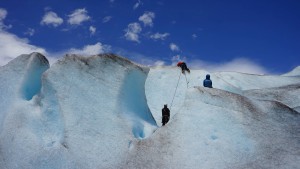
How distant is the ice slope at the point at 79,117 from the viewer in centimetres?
952

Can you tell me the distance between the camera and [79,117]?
10266mm

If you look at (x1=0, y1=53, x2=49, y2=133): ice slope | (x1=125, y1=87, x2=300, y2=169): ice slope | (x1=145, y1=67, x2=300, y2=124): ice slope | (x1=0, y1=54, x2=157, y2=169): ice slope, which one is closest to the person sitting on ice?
(x1=145, y1=67, x2=300, y2=124): ice slope

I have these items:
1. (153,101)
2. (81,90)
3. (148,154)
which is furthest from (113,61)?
(148,154)

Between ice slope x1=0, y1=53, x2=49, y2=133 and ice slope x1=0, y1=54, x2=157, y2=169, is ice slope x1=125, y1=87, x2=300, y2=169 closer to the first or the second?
ice slope x1=0, y1=54, x2=157, y2=169

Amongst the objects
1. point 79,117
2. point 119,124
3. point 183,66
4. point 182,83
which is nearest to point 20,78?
point 79,117

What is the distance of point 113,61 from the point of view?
11.8m

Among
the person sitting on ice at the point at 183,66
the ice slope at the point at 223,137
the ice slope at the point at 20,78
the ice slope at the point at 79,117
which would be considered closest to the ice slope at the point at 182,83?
the person sitting on ice at the point at 183,66

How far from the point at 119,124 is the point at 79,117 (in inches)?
44.1

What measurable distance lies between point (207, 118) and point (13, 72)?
6.40 meters

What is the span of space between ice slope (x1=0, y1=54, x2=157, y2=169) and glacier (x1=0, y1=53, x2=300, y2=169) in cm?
3

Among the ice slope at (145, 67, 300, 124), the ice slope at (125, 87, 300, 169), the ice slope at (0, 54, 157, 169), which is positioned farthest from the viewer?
the ice slope at (145, 67, 300, 124)

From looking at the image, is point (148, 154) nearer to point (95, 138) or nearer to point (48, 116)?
point (95, 138)

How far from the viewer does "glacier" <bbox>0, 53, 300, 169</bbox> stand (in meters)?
9.12

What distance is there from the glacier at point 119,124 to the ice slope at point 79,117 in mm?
27
